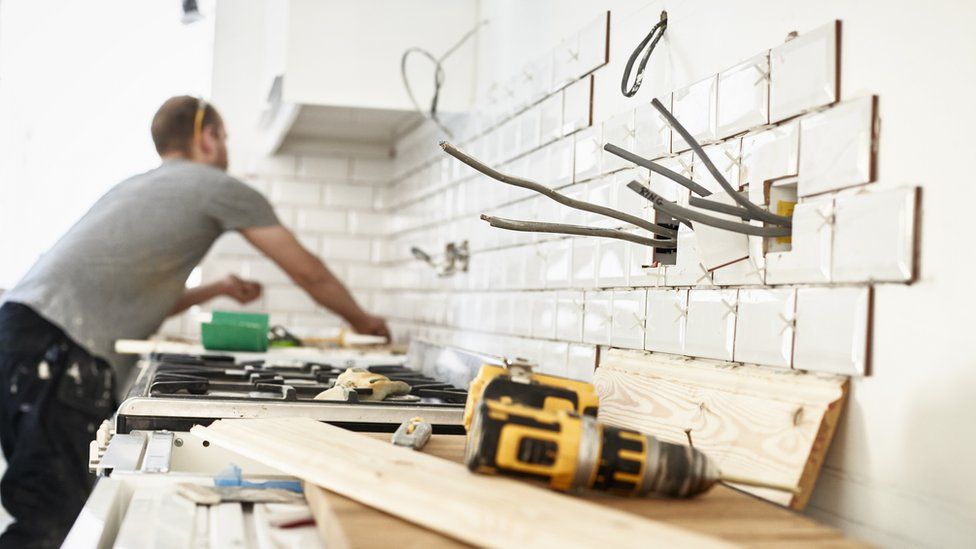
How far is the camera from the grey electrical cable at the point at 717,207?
34.4 inches

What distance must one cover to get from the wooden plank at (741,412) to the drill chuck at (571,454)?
0.42 feet

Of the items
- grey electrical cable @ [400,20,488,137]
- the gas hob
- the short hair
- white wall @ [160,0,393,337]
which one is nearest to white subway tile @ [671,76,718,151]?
the gas hob

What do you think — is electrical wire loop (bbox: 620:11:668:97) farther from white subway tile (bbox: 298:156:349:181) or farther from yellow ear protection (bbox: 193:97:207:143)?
white subway tile (bbox: 298:156:349:181)

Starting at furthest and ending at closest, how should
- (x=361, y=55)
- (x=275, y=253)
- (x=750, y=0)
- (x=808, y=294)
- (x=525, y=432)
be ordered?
(x=275, y=253), (x=361, y=55), (x=750, y=0), (x=808, y=294), (x=525, y=432)

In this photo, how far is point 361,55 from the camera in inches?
93.0

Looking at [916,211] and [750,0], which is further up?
[750,0]

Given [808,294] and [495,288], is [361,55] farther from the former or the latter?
[808,294]

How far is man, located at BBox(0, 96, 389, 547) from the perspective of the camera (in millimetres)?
2154

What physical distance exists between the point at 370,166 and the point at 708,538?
9.89 feet

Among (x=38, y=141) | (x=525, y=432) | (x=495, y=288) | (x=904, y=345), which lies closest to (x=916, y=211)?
(x=904, y=345)

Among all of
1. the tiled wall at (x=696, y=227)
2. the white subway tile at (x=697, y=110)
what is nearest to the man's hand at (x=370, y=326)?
the tiled wall at (x=696, y=227)

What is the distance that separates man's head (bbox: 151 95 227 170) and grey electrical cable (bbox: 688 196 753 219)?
89.4 inches

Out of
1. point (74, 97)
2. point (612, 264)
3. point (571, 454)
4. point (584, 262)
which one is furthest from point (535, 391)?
point (74, 97)

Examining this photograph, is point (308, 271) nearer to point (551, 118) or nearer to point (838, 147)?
point (551, 118)
